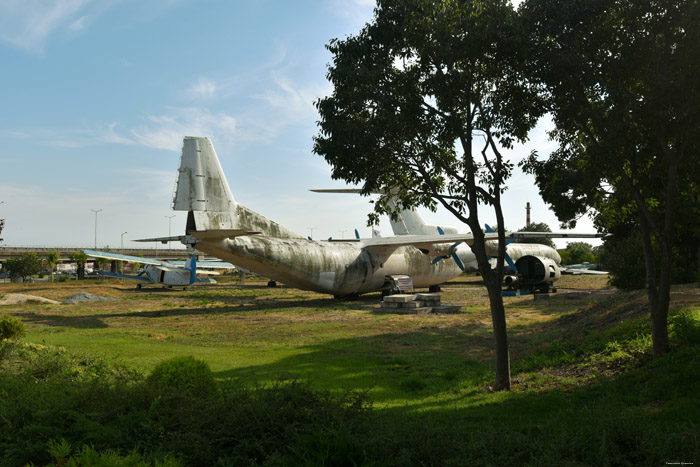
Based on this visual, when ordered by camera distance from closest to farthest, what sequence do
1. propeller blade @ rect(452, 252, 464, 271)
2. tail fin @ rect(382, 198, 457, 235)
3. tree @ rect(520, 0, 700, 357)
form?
tree @ rect(520, 0, 700, 357) → propeller blade @ rect(452, 252, 464, 271) → tail fin @ rect(382, 198, 457, 235)

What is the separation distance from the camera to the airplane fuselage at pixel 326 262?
2633 centimetres

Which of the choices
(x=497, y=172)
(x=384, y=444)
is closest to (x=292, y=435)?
(x=384, y=444)

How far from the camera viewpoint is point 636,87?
1061 cm

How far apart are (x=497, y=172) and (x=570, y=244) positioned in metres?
136

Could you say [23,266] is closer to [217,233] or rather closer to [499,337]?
[217,233]

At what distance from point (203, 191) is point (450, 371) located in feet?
55.0

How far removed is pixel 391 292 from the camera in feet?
113

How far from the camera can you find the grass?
507cm

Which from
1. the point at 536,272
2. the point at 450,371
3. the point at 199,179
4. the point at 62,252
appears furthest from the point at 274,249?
the point at 62,252

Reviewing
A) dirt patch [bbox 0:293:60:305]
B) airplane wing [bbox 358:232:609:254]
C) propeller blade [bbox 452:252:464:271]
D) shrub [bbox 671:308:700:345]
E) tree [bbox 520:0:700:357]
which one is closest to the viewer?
tree [bbox 520:0:700:357]

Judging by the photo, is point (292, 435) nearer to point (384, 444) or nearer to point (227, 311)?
point (384, 444)

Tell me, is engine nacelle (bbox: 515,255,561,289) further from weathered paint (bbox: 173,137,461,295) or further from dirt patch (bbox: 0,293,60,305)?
dirt patch (bbox: 0,293,60,305)

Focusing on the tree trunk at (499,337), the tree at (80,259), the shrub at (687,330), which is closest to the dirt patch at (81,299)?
the tree at (80,259)

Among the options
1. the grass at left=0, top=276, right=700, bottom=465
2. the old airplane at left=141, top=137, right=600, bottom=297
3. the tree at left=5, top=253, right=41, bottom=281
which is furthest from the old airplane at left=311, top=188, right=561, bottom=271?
the tree at left=5, top=253, right=41, bottom=281
